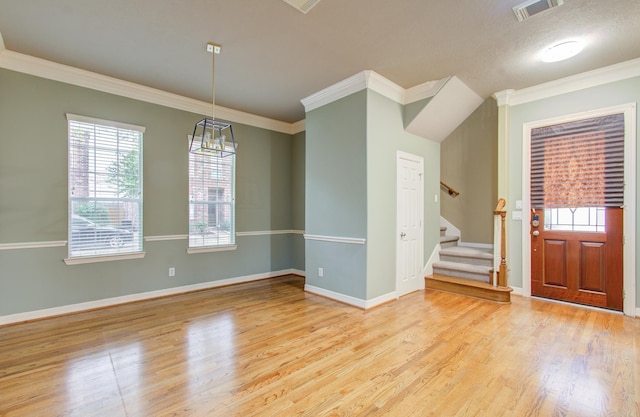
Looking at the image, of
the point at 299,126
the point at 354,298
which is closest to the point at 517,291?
the point at 354,298

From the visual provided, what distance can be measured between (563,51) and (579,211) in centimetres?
200

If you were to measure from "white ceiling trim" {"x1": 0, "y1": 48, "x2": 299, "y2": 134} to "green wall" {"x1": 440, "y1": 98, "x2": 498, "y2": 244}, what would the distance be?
3.79 metres

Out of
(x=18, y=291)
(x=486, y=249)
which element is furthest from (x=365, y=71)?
(x=18, y=291)

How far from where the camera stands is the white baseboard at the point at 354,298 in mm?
3818

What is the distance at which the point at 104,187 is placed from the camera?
3885 mm

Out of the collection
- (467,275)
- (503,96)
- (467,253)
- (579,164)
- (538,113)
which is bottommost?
(467,275)

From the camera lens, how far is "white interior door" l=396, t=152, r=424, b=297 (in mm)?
4316

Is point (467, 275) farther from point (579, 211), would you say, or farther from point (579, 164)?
point (579, 164)

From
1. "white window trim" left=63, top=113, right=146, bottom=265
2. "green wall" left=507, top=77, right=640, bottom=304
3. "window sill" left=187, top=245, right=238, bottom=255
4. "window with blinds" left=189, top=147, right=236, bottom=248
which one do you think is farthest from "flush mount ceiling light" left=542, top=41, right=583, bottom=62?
"white window trim" left=63, top=113, right=146, bottom=265

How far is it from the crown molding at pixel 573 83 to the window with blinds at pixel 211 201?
4373mm

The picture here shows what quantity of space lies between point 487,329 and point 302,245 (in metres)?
3.44

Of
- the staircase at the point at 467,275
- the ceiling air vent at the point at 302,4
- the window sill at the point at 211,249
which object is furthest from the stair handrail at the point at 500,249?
the window sill at the point at 211,249

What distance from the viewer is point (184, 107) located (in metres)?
4.56

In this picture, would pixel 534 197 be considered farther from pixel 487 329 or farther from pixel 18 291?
pixel 18 291
